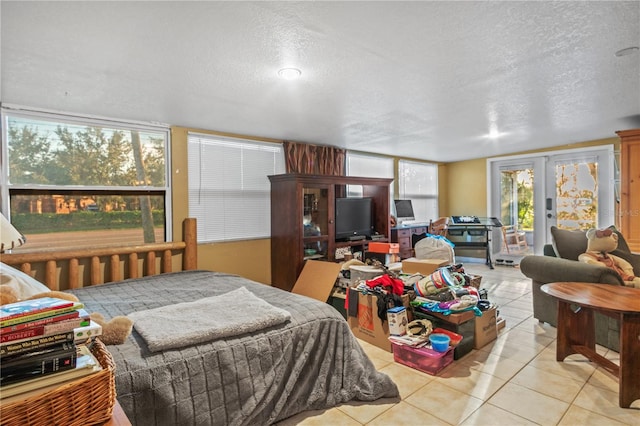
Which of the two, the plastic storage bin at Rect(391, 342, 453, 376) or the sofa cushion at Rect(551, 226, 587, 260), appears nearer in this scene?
the plastic storage bin at Rect(391, 342, 453, 376)

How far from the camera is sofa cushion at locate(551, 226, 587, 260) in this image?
3408 mm

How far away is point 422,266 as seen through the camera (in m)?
3.34

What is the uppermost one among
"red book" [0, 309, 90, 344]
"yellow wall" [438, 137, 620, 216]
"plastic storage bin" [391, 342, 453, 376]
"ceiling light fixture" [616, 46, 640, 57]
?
"ceiling light fixture" [616, 46, 640, 57]

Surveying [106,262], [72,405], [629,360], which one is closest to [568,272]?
[629,360]

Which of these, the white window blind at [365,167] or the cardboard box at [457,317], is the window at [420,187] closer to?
the white window blind at [365,167]

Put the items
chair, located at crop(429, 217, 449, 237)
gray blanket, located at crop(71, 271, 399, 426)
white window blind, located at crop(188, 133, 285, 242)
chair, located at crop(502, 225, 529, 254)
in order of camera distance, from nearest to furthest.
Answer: gray blanket, located at crop(71, 271, 399, 426) < white window blind, located at crop(188, 133, 285, 242) < chair, located at crop(502, 225, 529, 254) < chair, located at crop(429, 217, 449, 237)

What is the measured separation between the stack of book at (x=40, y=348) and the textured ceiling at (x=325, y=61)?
1368 millimetres

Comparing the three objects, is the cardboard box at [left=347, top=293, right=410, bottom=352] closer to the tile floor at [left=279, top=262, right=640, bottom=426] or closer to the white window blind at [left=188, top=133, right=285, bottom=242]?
the tile floor at [left=279, top=262, right=640, bottom=426]

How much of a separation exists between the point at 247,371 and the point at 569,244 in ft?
11.2

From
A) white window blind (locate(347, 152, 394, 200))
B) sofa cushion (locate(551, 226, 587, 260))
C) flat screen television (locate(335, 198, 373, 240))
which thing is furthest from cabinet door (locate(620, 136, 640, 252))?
white window blind (locate(347, 152, 394, 200))

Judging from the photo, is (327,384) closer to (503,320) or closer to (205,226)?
(503,320)

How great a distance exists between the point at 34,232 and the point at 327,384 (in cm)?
298

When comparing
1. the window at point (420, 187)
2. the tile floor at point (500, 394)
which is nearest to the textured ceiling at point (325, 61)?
the tile floor at point (500, 394)

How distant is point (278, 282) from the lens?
4.38 meters
